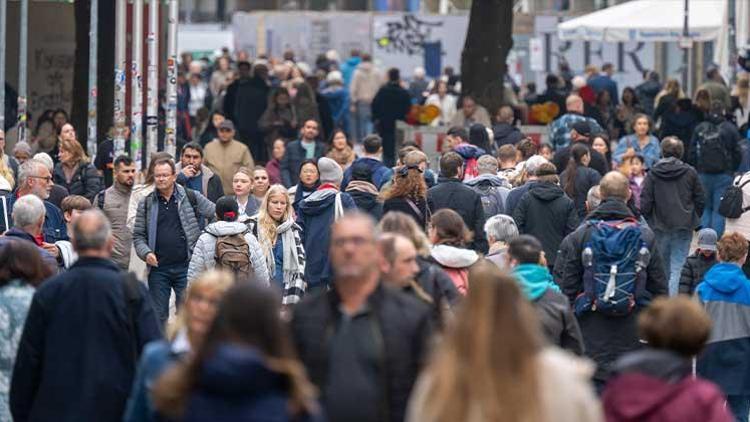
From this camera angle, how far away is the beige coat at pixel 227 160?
767 inches

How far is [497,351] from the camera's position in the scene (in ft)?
18.7

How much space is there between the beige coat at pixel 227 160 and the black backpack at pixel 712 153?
4920mm

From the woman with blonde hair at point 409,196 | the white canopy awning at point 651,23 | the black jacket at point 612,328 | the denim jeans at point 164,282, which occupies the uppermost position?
the white canopy awning at point 651,23

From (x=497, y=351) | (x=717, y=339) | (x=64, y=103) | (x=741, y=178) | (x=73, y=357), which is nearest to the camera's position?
(x=497, y=351)

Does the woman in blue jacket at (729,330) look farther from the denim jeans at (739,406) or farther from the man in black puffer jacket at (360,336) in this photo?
the man in black puffer jacket at (360,336)

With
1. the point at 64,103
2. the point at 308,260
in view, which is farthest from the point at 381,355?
the point at 64,103

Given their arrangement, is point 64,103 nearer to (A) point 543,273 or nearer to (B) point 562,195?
(B) point 562,195

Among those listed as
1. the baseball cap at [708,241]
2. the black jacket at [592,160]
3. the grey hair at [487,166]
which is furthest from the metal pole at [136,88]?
the baseball cap at [708,241]

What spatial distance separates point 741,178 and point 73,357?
864cm

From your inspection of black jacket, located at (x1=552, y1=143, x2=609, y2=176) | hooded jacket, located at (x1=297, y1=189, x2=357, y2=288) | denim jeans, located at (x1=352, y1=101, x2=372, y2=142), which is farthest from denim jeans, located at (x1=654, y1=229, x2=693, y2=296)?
denim jeans, located at (x1=352, y1=101, x2=372, y2=142)

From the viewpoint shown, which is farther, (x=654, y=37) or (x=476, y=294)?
(x=654, y=37)

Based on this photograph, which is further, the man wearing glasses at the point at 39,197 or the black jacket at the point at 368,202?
the black jacket at the point at 368,202

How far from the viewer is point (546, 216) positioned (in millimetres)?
14070

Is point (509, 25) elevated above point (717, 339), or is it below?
above
